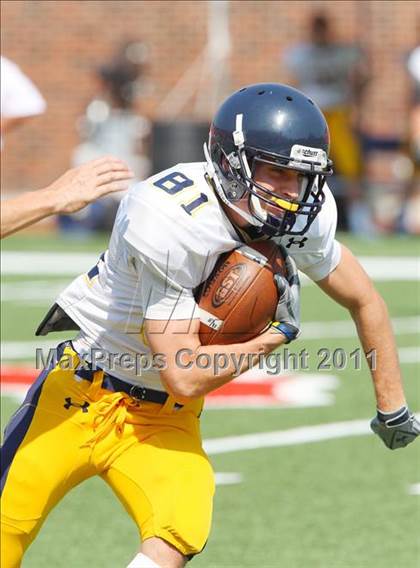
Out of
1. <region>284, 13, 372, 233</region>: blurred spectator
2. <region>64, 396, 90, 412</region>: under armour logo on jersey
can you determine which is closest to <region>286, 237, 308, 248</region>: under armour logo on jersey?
<region>64, 396, 90, 412</region>: under armour logo on jersey

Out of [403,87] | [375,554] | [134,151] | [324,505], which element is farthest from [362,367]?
[403,87]

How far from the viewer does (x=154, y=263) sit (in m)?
3.62

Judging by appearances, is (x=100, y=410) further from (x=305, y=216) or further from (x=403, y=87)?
(x=403, y=87)

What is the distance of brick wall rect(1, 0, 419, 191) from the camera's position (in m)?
18.0

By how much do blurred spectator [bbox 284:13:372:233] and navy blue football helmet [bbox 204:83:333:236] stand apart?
11840 millimetres

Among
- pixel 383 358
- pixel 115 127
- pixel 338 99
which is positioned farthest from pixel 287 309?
pixel 115 127

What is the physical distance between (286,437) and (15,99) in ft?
7.24

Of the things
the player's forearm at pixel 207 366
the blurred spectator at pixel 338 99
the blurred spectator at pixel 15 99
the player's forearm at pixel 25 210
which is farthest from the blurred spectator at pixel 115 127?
the player's forearm at pixel 207 366

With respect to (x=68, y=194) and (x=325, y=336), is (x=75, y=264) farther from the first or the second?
(x=68, y=194)

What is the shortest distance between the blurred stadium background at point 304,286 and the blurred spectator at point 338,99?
394 millimetres

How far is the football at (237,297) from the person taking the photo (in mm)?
3656

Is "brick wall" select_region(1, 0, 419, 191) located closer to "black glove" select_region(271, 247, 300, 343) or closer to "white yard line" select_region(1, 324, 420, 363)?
"white yard line" select_region(1, 324, 420, 363)

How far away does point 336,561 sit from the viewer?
473 cm

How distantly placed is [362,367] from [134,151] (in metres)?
8.78
